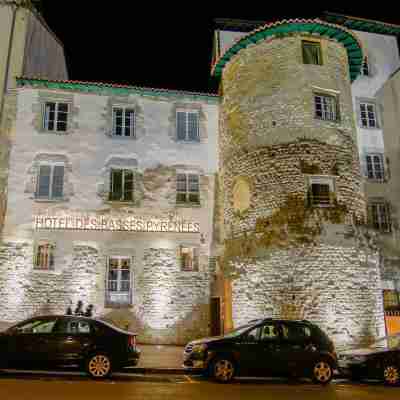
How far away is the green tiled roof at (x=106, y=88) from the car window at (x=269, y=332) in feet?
39.3

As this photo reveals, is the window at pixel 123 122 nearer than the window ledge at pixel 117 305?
No

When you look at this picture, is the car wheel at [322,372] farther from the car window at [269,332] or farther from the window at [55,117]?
the window at [55,117]

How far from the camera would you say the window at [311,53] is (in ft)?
56.7

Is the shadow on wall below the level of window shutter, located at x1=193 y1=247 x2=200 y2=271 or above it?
below

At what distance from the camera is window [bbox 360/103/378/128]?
70.0 feet

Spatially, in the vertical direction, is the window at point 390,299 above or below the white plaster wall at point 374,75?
below

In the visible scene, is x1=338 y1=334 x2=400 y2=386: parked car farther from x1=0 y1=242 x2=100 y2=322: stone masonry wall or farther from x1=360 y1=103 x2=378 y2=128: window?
x1=360 y1=103 x2=378 y2=128: window

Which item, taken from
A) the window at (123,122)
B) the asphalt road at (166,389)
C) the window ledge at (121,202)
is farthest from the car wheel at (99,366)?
the window at (123,122)

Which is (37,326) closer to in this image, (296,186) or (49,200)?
(49,200)

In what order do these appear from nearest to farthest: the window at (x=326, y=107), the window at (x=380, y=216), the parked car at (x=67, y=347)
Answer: the parked car at (x=67, y=347) < the window at (x=326, y=107) < the window at (x=380, y=216)

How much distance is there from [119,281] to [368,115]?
14.1m

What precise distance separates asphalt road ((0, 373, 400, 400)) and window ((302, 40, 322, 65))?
11809mm

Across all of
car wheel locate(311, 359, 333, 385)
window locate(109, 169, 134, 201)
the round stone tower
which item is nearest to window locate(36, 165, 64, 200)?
window locate(109, 169, 134, 201)

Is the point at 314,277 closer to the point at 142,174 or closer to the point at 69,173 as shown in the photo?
the point at 142,174
